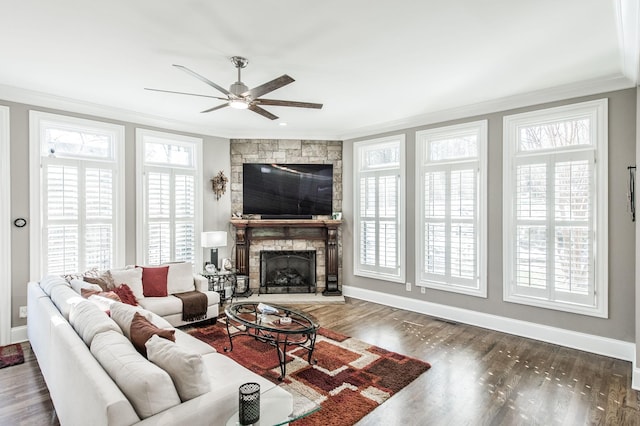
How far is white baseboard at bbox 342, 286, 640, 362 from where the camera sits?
141 inches

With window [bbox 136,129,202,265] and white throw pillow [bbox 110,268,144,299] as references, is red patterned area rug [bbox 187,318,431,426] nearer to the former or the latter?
white throw pillow [bbox 110,268,144,299]

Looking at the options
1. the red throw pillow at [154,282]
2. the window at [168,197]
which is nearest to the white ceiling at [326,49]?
the window at [168,197]

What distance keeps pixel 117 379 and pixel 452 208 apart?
4.41 metres

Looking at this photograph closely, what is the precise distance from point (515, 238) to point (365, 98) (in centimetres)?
261

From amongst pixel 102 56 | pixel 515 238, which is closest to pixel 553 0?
pixel 515 238

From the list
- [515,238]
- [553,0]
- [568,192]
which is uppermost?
[553,0]

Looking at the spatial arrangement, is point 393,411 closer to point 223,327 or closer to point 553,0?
point 223,327

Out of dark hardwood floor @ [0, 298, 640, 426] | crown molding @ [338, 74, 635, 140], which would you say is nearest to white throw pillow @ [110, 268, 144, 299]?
dark hardwood floor @ [0, 298, 640, 426]

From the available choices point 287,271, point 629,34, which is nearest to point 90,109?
point 287,271

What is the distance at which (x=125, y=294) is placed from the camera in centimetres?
381

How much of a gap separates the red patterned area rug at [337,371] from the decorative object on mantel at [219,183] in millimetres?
2552

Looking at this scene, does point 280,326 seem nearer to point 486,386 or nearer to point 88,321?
point 88,321

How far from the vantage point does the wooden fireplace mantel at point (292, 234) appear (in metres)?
5.96

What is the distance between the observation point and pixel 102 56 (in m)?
3.15
